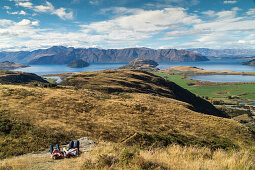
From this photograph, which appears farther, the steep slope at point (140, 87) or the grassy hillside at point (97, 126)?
the steep slope at point (140, 87)

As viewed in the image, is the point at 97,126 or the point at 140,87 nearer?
the point at 97,126

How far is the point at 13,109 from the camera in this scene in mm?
23516

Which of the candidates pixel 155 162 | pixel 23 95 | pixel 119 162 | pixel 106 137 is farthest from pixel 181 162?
pixel 23 95

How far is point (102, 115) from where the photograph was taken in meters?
28.3

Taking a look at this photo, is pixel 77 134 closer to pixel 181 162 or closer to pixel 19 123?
pixel 19 123

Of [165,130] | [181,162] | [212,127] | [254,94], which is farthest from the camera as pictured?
[254,94]

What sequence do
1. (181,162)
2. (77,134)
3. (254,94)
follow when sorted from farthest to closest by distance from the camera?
(254,94)
(77,134)
(181,162)

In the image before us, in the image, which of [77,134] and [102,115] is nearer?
[77,134]

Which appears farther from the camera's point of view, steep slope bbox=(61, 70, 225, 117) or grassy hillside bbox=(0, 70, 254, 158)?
steep slope bbox=(61, 70, 225, 117)

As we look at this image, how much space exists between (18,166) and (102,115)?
62.1ft

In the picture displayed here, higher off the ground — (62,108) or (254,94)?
(62,108)

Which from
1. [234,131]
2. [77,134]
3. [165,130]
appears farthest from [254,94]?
[77,134]

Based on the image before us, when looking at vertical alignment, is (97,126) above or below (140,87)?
above

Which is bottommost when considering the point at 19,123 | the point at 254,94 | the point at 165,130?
the point at 254,94
